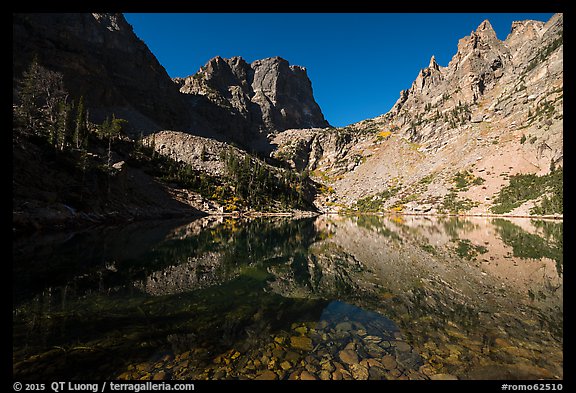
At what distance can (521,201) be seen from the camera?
7244 cm

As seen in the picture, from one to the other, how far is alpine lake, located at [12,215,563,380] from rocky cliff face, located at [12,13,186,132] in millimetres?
115582

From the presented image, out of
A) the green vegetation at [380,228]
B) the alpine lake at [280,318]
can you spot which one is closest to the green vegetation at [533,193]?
the green vegetation at [380,228]

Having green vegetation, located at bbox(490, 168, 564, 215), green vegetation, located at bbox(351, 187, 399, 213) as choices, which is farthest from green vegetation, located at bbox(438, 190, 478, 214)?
green vegetation, located at bbox(351, 187, 399, 213)

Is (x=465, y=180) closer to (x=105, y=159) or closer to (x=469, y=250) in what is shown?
(x=469, y=250)

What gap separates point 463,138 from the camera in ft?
407

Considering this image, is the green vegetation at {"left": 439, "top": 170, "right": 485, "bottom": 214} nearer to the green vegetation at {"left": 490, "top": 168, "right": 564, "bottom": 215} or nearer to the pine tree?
the green vegetation at {"left": 490, "top": 168, "right": 564, "bottom": 215}

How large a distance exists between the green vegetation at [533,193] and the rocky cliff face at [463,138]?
2.82m

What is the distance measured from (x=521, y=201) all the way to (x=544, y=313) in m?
81.9

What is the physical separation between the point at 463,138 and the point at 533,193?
60153mm

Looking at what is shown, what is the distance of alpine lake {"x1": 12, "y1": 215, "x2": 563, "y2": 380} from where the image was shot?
6738 mm

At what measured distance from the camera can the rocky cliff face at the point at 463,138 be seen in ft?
297
